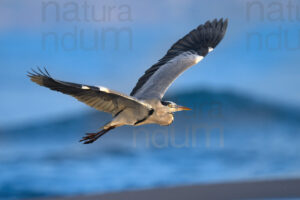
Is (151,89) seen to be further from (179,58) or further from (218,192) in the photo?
(218,192)

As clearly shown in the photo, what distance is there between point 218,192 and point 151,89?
1802 mm

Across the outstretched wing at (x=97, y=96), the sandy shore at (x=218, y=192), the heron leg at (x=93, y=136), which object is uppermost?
the outstretched wing at (x=97, y=96)

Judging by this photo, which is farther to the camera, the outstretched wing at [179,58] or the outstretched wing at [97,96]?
the outstretched wing at [179,58]

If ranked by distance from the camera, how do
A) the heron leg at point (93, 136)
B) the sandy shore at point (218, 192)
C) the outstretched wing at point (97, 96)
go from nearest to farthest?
the outstretched wing at point (97, 96) → the heron leg at point (93, 136) → the sandy shore at point (218, 192)

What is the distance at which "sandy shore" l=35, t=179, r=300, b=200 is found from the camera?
18.4 ft

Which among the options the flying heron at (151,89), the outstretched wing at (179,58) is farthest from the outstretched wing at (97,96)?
the outstretched wing at (179,58)

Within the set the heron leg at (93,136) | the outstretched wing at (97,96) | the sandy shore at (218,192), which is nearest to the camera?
the outstretched wing at (97,96)

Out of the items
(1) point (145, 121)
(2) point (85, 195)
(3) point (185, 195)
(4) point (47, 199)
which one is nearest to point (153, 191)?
(3) point (185, 195)

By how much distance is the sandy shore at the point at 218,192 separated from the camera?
5598 mm

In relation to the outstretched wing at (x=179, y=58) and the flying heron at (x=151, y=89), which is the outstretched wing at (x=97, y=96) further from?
the outstretched wing at (x=179, y=58)

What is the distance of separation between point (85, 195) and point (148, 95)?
1.87m

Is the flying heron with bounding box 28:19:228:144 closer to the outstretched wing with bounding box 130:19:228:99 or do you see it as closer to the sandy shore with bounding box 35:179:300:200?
the outstretched wing with bounding box 130:19:228:99

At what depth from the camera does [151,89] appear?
4805mm

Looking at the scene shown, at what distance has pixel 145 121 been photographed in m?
4.46
